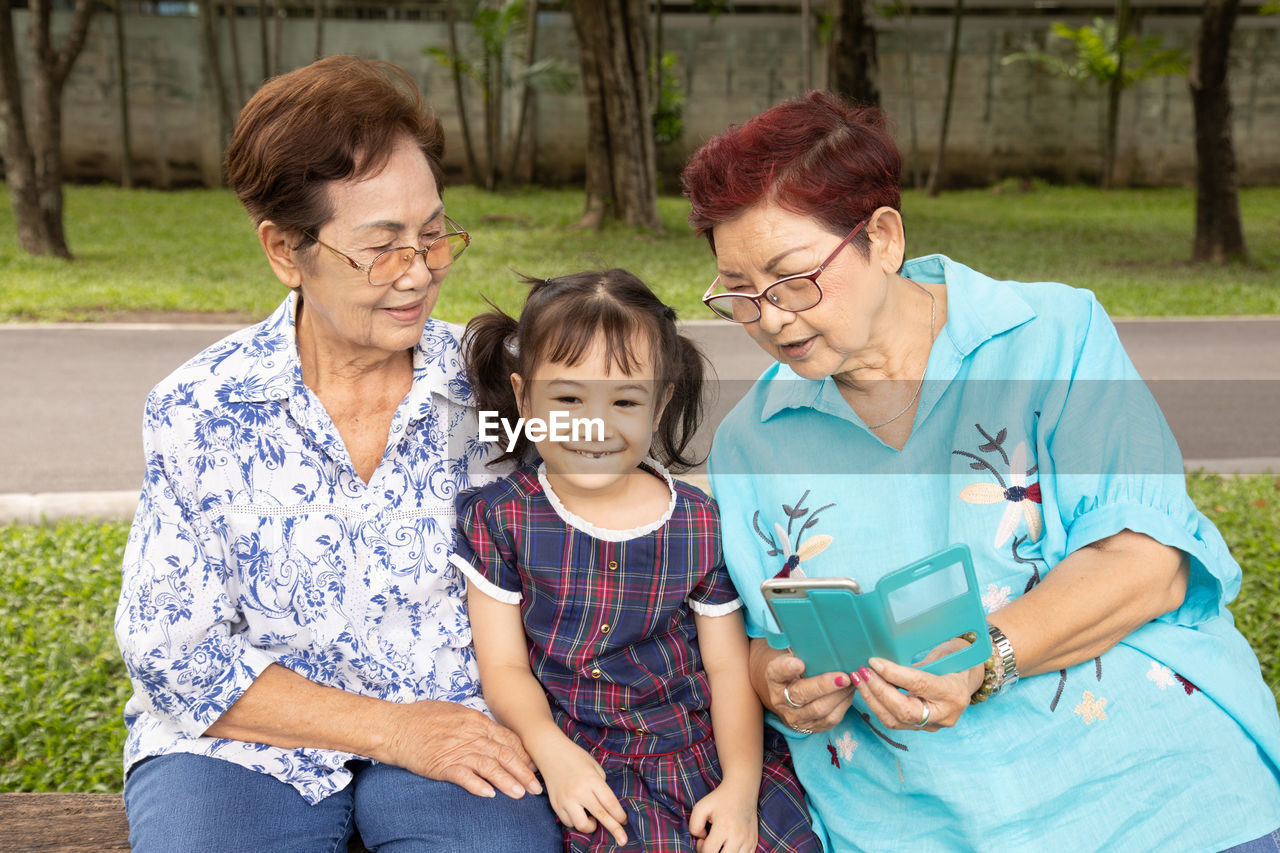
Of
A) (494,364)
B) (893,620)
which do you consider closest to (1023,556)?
(893,620)

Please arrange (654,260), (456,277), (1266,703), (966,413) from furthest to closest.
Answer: (654,260)
(456,277)
(966,413)
(1266,703)

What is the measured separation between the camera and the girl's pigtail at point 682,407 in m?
2.32

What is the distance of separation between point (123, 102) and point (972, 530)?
2140 cm

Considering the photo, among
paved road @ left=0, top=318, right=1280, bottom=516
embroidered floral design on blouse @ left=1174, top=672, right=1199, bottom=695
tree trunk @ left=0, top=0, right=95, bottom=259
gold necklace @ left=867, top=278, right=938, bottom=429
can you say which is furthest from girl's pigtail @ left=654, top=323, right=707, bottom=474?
tree trunk @ left=0, top=0, right=95, bottom=259

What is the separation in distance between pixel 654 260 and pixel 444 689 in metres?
10.7

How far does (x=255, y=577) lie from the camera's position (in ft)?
7.15

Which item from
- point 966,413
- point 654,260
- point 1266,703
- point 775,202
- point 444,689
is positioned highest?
point 775,202

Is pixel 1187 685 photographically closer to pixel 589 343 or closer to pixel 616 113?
pixel 589 343

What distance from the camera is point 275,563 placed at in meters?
2.18

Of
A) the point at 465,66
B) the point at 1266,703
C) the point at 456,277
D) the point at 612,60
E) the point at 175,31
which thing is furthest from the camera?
the point at 175,31

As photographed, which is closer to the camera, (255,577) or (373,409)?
(255,577)

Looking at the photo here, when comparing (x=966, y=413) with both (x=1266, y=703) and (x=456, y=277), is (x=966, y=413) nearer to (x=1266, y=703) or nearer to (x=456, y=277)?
(x=1266, y=703)

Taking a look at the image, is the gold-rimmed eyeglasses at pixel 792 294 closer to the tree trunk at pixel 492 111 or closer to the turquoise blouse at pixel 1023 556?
the turquoise blouse at pixel 1023 556

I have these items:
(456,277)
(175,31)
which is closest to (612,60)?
(456,277)
